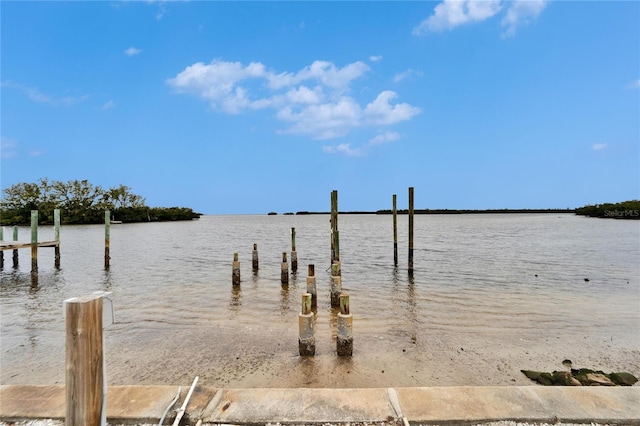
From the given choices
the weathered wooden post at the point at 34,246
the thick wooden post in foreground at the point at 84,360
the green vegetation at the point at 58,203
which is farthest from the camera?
the green vegetation at the point at 58,203

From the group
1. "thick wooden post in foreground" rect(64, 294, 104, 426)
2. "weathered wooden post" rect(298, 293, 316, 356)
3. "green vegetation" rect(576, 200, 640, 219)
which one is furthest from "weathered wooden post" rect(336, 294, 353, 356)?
"green vegetation" rect(576, 200, 640, 219)

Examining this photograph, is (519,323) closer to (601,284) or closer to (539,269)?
(601,284)

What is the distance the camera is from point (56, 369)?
6.56 metres

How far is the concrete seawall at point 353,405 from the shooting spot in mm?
3547

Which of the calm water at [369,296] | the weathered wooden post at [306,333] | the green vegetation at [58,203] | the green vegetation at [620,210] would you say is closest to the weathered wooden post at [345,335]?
the weathered wooden post at [306,333]

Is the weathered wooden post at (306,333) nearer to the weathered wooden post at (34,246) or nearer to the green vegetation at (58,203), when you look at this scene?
the weathered wooden post at (34,246)

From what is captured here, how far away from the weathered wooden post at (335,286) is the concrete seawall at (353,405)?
6661 millimetres

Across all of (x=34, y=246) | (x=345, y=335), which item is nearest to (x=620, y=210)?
(x=345, y=335)

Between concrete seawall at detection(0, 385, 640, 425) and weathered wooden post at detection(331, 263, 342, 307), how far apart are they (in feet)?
21.9

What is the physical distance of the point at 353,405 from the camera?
377 cm

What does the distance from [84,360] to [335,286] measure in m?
8.41

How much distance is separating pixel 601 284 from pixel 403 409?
15779 millimetres

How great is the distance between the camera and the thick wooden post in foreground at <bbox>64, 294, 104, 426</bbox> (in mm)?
2873

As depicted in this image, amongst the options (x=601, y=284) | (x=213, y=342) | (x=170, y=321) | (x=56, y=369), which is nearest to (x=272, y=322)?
(x=213, y=342)
